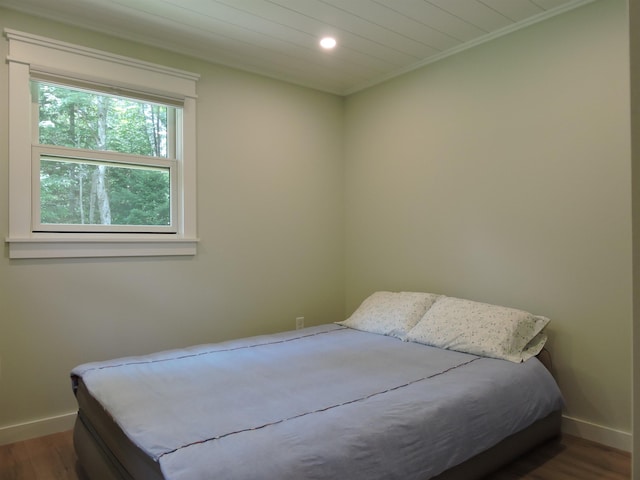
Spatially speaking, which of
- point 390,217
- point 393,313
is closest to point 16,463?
point 393,313

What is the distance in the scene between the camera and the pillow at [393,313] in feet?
9.62

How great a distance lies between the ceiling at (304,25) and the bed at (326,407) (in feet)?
5.74

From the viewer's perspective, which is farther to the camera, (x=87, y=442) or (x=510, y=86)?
(x=510, y=86)

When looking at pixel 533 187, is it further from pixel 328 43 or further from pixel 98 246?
pixel 98 246

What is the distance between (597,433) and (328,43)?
2.87 m

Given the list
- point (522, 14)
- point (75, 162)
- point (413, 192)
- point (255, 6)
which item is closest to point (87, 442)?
point (75, 162)

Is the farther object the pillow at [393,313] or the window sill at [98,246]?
the pillow at [393,313]

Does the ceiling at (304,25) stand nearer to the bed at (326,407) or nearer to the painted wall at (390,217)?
the painted wall at (390,217)

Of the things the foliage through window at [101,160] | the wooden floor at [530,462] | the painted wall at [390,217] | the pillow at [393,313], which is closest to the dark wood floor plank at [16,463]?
the wooden floor at [530,462]

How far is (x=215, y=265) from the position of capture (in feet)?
10.5

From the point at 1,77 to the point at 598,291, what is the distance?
3.51 meters

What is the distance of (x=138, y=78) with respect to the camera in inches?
111

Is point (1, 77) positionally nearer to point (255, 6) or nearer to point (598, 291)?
point (255, 6)

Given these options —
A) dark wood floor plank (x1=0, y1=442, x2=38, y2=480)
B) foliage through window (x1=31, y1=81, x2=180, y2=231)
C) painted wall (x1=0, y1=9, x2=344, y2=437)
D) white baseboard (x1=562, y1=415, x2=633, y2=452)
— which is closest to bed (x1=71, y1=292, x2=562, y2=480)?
white baseboard (x1=562, y1=415, x2=633, y2=452)
